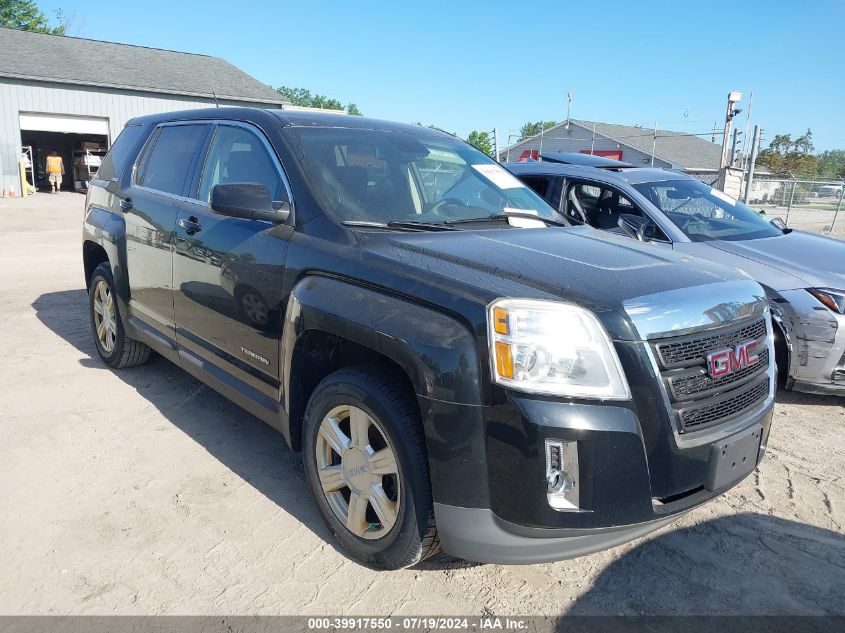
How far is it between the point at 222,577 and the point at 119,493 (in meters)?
0.99

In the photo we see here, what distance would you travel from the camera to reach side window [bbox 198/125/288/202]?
3.36m

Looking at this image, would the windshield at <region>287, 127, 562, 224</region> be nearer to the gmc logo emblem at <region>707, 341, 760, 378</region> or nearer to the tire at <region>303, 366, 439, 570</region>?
the tire at <region>303, 366, 439, 570</region>

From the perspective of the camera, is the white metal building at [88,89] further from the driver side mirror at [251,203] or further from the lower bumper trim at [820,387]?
the lower bumper trim at [820,387]

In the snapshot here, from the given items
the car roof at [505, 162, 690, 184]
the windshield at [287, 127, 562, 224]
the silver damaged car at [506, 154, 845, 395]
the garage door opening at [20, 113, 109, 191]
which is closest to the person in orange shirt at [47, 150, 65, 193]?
the garage door opening at [20, 113, 109, 191]

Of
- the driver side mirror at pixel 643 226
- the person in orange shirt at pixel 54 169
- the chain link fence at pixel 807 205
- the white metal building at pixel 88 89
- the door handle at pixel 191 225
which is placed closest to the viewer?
the door handle at pixel 191 225

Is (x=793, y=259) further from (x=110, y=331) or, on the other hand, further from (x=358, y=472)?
(x=110, y=331)

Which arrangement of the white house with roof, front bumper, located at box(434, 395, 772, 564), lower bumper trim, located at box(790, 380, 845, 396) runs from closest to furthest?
front bumper, located at box(434, 395, 772, 564), lower bumper trim, located at box(790, 380, 845, 396), the white house with roof

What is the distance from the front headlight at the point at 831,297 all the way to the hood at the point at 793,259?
0.05 meters

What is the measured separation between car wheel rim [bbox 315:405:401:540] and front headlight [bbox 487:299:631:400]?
0.64m

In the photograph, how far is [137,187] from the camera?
4.67 meters

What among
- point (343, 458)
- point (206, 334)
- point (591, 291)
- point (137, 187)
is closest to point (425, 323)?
point (591, 291)

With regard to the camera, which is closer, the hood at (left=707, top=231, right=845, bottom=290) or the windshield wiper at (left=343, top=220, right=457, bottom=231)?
the windshield wiper at (left=343, top=220, right=457, bottom=231)

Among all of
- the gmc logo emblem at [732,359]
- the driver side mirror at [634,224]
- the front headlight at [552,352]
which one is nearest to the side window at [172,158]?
the front headlight at [552,352]

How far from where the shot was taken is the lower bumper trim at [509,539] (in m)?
2.29
